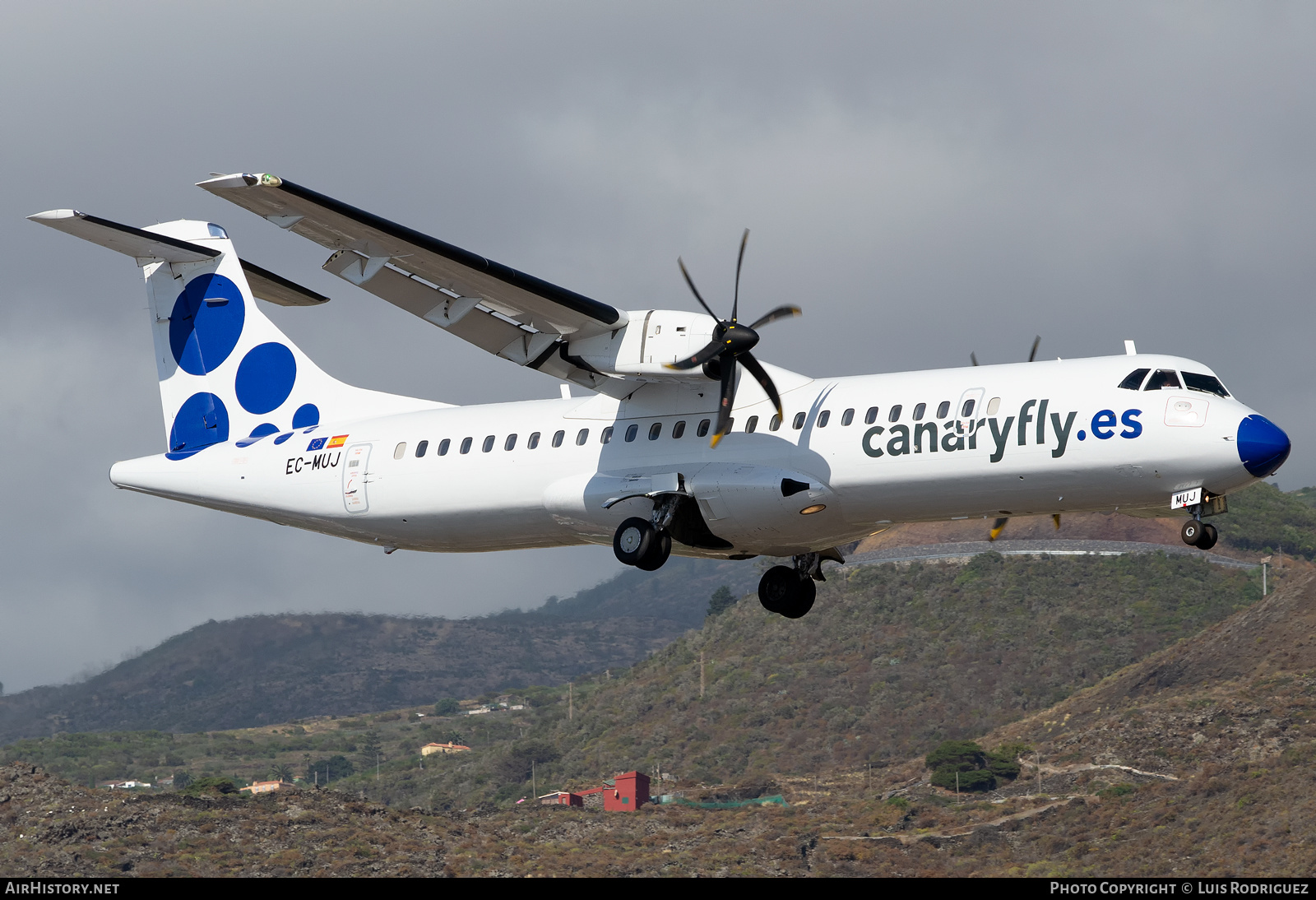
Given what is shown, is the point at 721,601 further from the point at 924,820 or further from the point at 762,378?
the point at 762,378

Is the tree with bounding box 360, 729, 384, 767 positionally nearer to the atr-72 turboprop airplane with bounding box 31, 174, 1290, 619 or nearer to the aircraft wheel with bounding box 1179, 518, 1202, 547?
the atr-72 turboprop airplane with bounding box 31, 174, 1290, 619

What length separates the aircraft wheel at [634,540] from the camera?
67.5 ft

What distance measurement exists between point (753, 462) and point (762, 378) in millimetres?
1178

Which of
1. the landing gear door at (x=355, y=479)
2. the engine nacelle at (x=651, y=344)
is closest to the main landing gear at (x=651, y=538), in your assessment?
the engine nacelle at (x=651, y=344)

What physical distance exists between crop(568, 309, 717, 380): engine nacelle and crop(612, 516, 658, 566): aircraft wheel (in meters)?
2.05

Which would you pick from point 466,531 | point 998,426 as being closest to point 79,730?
point 466,531

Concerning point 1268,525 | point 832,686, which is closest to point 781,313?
point 832,686

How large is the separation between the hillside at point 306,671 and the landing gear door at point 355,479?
234 feet

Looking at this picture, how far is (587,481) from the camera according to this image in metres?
21.5

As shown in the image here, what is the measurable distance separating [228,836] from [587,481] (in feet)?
115

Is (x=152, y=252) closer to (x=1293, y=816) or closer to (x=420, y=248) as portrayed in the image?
(x=420, y=248)

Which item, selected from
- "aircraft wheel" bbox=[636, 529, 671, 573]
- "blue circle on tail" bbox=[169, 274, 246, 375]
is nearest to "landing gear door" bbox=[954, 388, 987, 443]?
"aircraft wheel" bbox=[636, 529, 671, 573]

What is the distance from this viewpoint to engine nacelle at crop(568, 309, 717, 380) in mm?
20453
